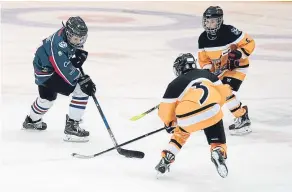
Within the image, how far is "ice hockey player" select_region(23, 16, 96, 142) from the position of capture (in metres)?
3.68

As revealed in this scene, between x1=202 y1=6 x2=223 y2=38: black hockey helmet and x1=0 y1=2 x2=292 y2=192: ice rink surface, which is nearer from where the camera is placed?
x1=0 y1=2 x2=292 y2=192: ice rink surface

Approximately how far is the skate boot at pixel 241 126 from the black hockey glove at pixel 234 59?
30 centimetres

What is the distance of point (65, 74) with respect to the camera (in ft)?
12.2

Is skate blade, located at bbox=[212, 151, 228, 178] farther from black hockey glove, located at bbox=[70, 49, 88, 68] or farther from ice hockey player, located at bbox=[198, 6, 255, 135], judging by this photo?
black hockey glove, located at bbox=[70, 49, 88, 68]

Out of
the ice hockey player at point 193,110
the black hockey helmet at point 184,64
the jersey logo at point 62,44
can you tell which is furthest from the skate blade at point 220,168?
the jersey logo at point 62,44

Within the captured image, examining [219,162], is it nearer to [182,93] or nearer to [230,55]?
[182,93]

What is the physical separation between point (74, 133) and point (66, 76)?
326 millimetres

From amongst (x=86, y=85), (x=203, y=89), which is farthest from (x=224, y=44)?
(x=203, y=89)

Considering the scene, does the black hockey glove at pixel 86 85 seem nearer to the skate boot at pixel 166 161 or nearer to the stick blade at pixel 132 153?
the stick blade at pixel 132 153

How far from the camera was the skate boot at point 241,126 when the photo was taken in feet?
13.1

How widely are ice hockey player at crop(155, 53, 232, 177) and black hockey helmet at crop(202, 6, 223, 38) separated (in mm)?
740

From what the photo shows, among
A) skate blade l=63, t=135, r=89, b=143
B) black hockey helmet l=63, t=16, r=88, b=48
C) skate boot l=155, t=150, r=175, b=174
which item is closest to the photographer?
skate boot l=155, t=150, r=175, b=174

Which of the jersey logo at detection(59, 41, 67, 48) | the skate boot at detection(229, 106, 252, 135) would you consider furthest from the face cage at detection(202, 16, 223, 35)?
the jersey logo at detection(59, 41, 67, 48)

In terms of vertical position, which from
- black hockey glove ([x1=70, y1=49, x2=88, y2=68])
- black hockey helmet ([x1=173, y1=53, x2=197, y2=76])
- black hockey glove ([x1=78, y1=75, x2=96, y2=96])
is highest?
black hockey helmet ([x1=173, y1=53, x2=197, y2=76])
